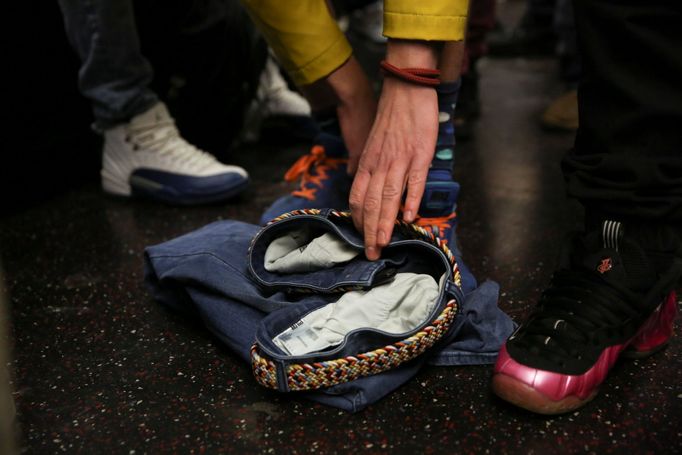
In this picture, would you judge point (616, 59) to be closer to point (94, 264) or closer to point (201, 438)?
point (201, 438)

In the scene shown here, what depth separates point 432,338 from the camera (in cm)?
68

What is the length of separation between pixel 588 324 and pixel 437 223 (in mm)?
269

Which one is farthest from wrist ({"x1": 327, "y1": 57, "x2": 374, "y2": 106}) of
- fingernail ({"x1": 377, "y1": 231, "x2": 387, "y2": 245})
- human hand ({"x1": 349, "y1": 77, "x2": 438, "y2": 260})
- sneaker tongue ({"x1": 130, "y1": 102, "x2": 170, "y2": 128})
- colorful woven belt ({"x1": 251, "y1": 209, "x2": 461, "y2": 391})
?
sneaker tongue ({"x1": 130, "y1": 102, "x2": 170, "y2": 128})

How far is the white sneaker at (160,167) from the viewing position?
50.3 inches

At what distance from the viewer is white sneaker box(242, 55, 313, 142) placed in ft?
5.46

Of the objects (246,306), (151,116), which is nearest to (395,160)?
(246,306)

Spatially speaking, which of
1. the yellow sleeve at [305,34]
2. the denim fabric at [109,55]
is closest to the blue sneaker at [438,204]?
the yellow sleeve at [305,34]

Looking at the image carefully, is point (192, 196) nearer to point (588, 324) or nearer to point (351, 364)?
point (351, 364)

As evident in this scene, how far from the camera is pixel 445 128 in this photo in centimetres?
90

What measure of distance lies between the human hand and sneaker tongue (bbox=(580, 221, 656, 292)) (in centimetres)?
21

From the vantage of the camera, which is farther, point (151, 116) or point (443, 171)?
point (151, 116)

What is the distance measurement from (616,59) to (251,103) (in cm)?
114

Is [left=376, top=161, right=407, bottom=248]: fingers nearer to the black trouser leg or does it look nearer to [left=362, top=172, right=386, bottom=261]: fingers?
[left=362, top=172, right=386, bottom=261]: fingers

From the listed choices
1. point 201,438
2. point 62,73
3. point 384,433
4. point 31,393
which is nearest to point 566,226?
point 384,433
